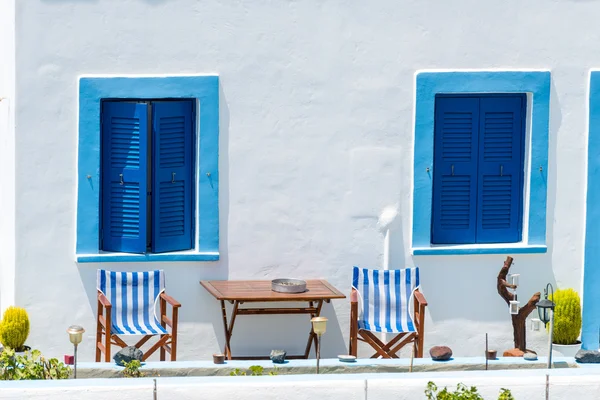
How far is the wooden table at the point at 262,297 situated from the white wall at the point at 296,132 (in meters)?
0.16

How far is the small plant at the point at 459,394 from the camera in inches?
460

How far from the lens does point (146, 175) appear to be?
46.2 feet

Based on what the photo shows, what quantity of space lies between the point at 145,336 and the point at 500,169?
3.81 metres

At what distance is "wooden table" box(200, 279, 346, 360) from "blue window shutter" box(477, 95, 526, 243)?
175cm

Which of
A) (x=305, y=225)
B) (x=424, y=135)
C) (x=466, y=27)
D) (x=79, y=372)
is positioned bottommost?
(x=79, y=372)

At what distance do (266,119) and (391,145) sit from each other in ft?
4.04

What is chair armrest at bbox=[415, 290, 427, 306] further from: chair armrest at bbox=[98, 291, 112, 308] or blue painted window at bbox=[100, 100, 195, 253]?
chair armrest at bbox=[98, 291, 112, 308]

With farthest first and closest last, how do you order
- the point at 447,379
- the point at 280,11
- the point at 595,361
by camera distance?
the point at 280,11
the point at 595,361
the point at 447,379

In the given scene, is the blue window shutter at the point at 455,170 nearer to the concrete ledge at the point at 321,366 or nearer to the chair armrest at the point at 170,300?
the concrete ledge at the point at 321,366

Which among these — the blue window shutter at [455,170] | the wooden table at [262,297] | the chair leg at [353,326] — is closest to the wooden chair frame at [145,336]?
the wooden table at [262,297]

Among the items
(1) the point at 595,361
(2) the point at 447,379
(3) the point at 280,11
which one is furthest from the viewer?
(3) the point at 280,11

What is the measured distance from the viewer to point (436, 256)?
14.6 metres

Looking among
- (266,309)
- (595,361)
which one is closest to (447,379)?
(595,361)

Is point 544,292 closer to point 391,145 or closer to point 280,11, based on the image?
point 391,145
